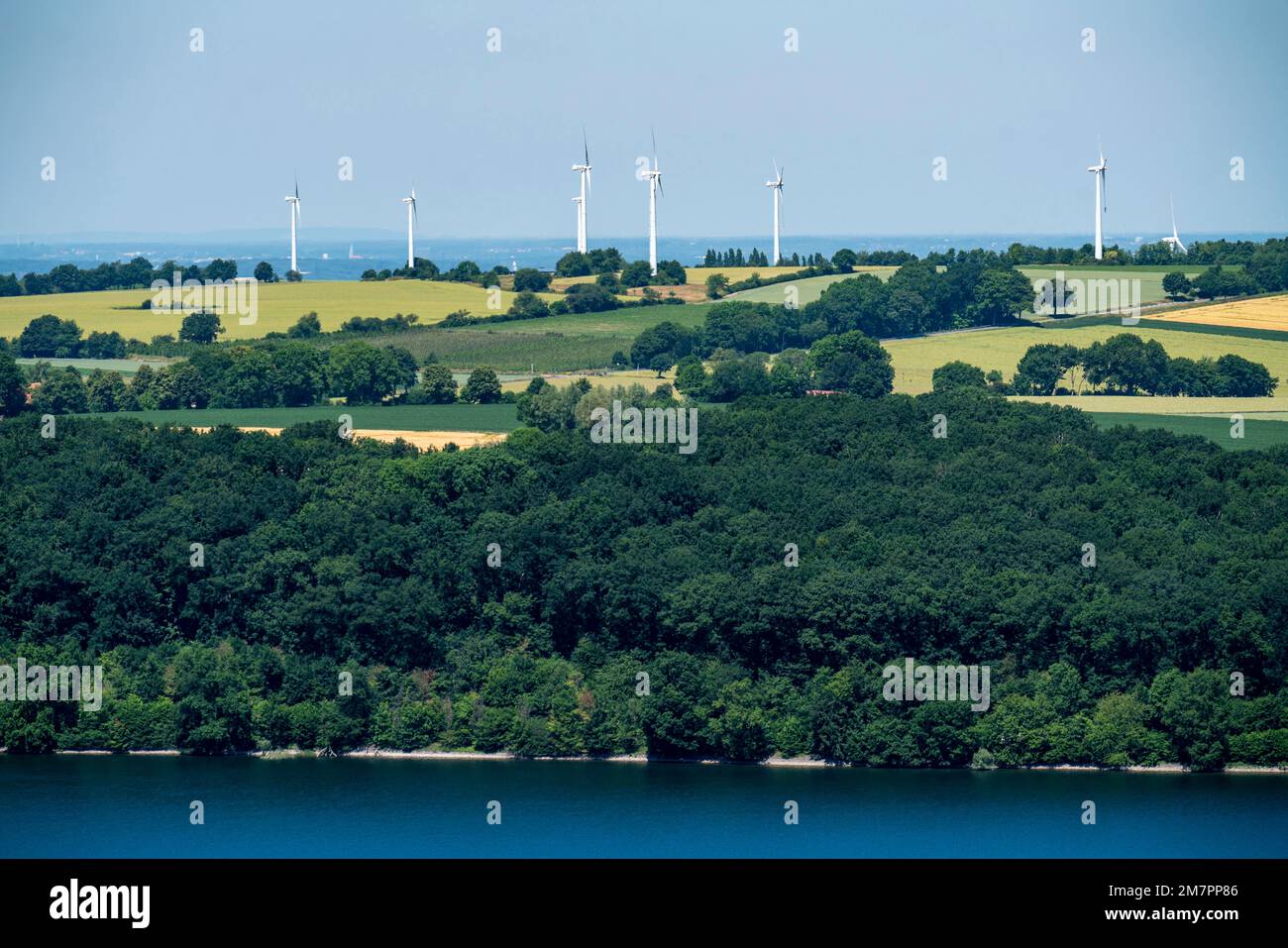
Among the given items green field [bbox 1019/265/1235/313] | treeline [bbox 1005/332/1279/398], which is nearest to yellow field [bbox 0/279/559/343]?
green field [bbox 1019/265/1235/313]

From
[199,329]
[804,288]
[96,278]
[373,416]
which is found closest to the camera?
[373,416]

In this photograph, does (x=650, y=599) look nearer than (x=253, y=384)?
Yes

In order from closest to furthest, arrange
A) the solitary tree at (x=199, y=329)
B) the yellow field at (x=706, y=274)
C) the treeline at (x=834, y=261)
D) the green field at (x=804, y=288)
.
Answer: 1. the solitary tree at (x=199, y=329)
2. the green field at (x=804, y=288)
3. the yellow field at (x=706, y=274)
4. the treeline at (x=834, y=261)

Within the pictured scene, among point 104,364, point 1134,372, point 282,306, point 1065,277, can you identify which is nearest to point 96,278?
point 282,306

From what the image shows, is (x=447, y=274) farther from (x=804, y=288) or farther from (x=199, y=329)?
(x=199, y=329)

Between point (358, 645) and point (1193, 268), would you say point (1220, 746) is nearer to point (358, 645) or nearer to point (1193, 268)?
point (358, 645)

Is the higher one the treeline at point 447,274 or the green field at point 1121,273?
the treeline at point 447,274

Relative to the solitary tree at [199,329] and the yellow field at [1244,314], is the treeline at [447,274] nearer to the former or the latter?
the solitary tree at [199,329]

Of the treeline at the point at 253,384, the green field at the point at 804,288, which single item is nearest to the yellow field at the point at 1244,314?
the green field at the point at 804,288
